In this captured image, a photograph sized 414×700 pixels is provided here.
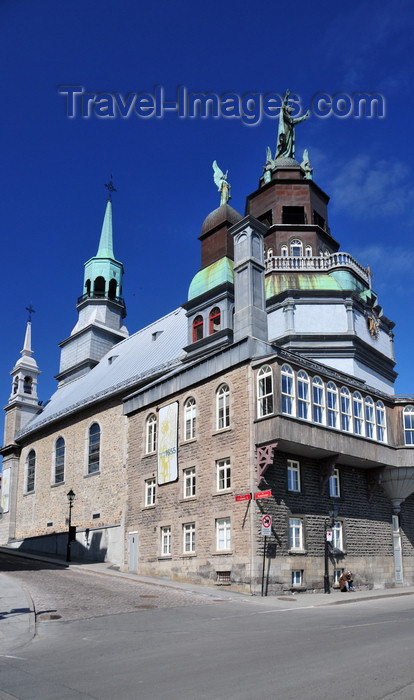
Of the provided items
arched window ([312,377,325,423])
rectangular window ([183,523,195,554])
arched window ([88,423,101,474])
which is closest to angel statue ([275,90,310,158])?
arched window ([88,423,101,474])

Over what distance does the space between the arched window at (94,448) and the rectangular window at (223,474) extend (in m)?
19.9

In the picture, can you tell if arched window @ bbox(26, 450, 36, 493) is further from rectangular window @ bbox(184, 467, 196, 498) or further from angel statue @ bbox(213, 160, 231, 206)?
rectangular window @ bbox(184, 467, 196, 498)

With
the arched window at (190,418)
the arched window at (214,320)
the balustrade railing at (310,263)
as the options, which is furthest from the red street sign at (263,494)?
the balustrade railing at (310,263)

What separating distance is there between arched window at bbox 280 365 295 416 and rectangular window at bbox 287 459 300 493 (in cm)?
219

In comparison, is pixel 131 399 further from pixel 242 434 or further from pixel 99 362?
pixel 99 362

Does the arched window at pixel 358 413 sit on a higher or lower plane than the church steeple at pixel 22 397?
lower

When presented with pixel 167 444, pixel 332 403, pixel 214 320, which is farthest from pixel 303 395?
pixel 214 320

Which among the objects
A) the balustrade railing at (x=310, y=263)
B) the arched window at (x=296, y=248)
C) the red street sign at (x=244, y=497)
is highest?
the arched window at (x=296, y=248)

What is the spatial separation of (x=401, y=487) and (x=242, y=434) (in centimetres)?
897

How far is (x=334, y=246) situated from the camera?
149 feet

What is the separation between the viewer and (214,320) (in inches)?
1561

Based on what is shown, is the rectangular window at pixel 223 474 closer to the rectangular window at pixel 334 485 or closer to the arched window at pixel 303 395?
the arched window at pixel 303 395

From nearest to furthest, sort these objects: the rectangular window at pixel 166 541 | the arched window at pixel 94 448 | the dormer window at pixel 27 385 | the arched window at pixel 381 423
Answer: the rectangular window at pixel 166 541 < the arched window at pixel 381 423 < the arched window at pixel 94 448 < the dormer window at pixel 27 385

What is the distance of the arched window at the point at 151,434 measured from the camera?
30.9 meters
